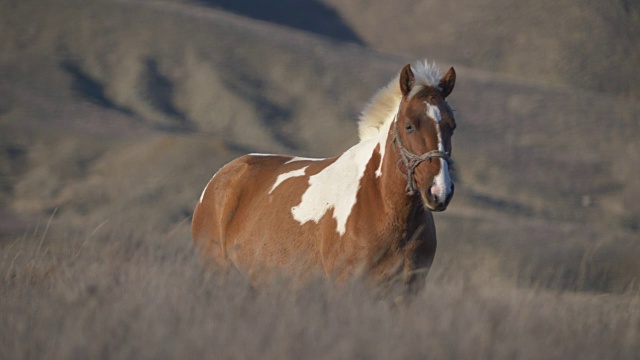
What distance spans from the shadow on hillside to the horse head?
337 ft

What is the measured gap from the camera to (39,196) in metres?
42.6

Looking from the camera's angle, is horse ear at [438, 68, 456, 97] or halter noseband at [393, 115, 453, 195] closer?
halter noseband at [393, 115, 453, 195]

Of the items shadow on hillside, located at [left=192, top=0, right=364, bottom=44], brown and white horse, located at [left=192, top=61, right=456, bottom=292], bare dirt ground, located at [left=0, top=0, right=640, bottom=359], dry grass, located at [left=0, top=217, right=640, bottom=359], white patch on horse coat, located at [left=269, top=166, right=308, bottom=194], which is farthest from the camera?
shadow on hillside, located at [left=192, top=0, right=364, bottom=44]

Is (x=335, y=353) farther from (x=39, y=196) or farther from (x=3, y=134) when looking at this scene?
(x=3, y=134)

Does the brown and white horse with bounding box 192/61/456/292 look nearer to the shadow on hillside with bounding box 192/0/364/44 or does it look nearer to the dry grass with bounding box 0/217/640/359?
the dry grass with bounding box 0/217/640/359

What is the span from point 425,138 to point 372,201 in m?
0.72

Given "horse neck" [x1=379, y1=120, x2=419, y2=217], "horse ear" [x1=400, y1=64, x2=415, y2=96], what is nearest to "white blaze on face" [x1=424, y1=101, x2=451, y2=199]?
"horse neck" [x1=379, y1=120, x2=419, y2=217]

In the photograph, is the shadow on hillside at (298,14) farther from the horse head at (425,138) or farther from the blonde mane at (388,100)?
the horse head at (425,138)

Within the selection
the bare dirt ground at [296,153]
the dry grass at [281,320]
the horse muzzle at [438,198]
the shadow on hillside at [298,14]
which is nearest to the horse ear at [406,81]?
the horse muzzle at [438,198]

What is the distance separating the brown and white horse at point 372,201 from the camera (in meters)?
6.13

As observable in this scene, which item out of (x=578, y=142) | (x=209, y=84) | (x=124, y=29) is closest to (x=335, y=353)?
(x=578, y=142)

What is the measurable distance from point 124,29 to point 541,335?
77.0 metres

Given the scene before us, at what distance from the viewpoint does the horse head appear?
5820 millimetres

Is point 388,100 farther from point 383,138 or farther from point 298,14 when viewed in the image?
point 298,14
